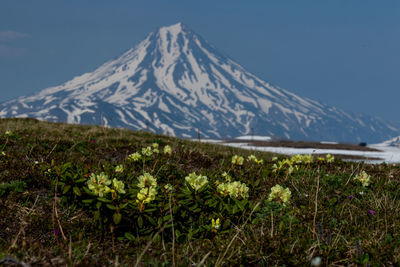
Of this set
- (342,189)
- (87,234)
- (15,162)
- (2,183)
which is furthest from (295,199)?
(15,162)

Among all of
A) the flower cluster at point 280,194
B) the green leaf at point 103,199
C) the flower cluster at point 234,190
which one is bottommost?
the flower cluster at point 280,194

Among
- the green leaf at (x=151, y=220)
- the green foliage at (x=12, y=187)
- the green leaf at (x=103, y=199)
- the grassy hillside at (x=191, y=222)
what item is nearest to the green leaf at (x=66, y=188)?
the grassy hillside at (x=191, y=222)

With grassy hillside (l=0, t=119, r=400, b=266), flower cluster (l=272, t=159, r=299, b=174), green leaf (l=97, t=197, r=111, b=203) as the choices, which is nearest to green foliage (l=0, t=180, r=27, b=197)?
grassy hillside (l=0, t=119, r=400, b=266)

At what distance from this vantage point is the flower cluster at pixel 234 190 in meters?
4.78

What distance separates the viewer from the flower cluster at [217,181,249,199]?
4781 millimetres

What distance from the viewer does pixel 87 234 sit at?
464 centimetres

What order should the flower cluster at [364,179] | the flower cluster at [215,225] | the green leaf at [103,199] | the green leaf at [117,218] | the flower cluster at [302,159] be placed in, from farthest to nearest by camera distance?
the flower cluster at [302,159] → the flower cluster at [364,179] → the flower cluster at [215,225] → the green leaf at [103,199] → the green leaf at [117,218]

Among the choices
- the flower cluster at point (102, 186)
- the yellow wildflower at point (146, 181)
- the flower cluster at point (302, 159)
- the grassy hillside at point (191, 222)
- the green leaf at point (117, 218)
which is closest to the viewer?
the grassy hillside at point (191, 222)

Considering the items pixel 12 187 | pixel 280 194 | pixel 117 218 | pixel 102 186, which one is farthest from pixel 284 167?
pixel 12 187

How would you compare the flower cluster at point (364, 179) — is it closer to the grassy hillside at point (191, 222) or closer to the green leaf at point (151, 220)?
the grassy hillside at point (191, 222)

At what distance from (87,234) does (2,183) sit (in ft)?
7.33

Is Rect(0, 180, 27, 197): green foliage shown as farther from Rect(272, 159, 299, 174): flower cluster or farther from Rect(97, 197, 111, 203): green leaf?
Rect(272, 159, 299, 174): flower cluster

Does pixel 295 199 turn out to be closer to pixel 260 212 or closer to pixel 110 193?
pixel 260 212

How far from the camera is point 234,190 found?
4793 millimetres
